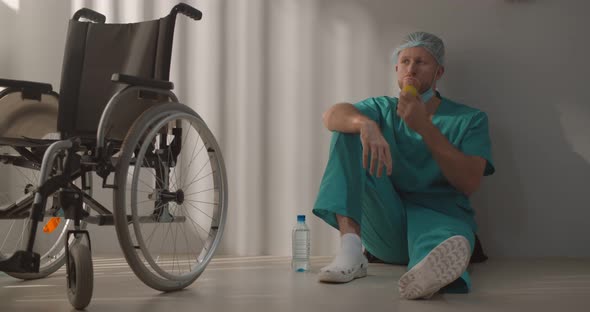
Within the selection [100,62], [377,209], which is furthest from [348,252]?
[100,62]

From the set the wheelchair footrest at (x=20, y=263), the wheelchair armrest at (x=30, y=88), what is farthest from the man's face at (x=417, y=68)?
the wheelchair footrest at (x=20, y=263)

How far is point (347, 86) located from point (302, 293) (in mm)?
1242

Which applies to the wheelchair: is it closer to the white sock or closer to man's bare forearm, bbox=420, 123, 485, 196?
the white sock

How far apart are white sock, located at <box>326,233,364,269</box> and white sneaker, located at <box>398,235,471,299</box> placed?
29 centimetres

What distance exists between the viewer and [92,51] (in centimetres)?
230

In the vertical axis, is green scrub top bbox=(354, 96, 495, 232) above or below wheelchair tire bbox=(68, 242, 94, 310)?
above

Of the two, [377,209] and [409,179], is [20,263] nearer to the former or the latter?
[377,209]

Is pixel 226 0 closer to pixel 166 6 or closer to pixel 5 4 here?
pixel 166 6

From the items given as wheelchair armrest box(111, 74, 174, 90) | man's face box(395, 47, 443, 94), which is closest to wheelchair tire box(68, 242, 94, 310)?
wheelchair armrest box(111, 74, 174, 90)

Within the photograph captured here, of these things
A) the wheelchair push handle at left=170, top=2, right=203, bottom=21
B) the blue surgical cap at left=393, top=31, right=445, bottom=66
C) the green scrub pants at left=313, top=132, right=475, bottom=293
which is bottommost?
the green scrub pants at left=313, top=132, right=475, bottom=293

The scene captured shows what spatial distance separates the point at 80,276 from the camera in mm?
1541

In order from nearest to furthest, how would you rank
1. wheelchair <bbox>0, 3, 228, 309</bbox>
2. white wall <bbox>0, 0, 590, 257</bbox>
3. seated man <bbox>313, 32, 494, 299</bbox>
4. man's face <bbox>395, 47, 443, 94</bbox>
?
1. wheelchair <bbox>0, 3, 228, 309</bbox>
2. seated man <bbox>313, 32, 494, 299</bbox>
3. man's face <bbox>395, 47, 443, 94</bbox>
4. white wall <bbox>0, 0, 590, 257</bbox>

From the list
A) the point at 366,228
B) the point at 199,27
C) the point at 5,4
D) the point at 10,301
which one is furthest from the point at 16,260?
the point at 5,4

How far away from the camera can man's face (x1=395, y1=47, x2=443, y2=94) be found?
241 centimetres
